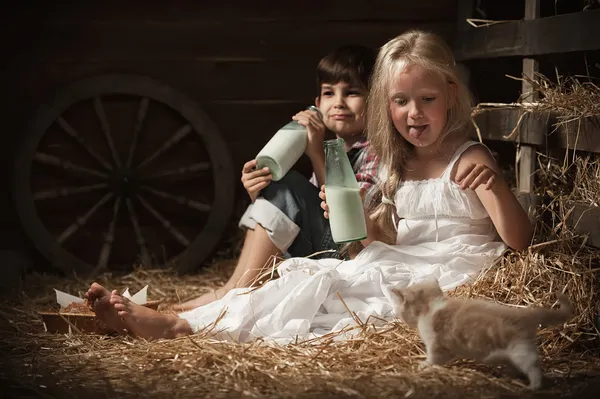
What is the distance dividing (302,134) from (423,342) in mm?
993

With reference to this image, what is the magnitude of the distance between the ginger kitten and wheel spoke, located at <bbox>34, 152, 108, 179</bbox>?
1.99 meters

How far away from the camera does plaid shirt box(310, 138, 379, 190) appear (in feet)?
9.46

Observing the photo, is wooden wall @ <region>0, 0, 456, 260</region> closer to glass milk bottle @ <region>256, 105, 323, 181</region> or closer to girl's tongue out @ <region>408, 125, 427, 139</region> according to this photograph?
glass milk bottle @ <region>256, 105, 323, 181</region>

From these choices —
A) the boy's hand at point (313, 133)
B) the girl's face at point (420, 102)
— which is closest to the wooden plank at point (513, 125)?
the girl's face at point (420, 102)

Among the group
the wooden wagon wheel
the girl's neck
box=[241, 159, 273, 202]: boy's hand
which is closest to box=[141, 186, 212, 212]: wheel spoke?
the wooden wagon wheel

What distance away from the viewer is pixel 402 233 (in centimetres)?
260

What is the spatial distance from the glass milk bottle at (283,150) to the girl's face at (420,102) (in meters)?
0.43

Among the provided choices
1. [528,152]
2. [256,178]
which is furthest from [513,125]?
[256,178]

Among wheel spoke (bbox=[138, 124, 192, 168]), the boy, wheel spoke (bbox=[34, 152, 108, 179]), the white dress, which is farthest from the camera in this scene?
wheel spoke (bbox=[138, 124, 192, 168])

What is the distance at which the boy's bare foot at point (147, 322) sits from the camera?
7.95 feet

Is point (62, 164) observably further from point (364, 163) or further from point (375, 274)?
point (375, 274)

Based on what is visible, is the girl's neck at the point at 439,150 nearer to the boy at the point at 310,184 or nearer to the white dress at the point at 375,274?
the white dress at the point at 375,274

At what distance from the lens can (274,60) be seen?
3754 millimetres

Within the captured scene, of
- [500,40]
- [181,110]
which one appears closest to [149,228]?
[181,110]
